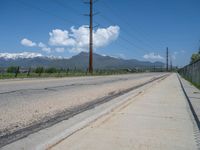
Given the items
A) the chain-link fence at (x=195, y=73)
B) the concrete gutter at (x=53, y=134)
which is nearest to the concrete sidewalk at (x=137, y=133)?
the concrete gutter at (x=53, y=134)

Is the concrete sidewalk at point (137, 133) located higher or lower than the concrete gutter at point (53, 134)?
lower

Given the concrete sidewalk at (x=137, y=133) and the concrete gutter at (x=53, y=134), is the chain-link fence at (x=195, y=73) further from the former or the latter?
the concrete gutter at (x=53, y=134)

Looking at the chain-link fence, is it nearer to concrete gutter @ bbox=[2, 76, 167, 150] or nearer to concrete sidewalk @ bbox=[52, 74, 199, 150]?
concrete sidewalk @ bbox=[52, 74, 199, 150]

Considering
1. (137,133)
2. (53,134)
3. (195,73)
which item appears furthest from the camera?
(195,73)

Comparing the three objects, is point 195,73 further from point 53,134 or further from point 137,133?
point 53,134

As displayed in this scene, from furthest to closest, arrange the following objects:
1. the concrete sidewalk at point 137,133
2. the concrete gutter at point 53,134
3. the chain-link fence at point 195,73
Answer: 1. the chain-link fence at point 195,73
2. the concrete sidewalk at point 137,133
3. the concrete gutter at point 53,134

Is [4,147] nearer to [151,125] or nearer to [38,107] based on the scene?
[151,125]

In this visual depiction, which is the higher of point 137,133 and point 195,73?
point 195,73

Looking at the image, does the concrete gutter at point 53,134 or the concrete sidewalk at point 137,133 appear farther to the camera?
the concrete sidewalk at point 137,133

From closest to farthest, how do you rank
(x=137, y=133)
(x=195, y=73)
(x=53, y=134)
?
1. (x=53, y=134)
2. (x=137, y=133)
3. (x=195, y=73)

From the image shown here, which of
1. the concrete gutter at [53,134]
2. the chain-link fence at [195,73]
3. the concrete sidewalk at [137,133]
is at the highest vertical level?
the chain-link fence at [195,73]

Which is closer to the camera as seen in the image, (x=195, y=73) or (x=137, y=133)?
(x=137, y=133)

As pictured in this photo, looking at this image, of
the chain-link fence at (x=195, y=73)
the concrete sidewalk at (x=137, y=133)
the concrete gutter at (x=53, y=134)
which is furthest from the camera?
the chain-link fence at (x=195, y=73)

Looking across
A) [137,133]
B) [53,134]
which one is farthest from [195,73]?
[53,134]
